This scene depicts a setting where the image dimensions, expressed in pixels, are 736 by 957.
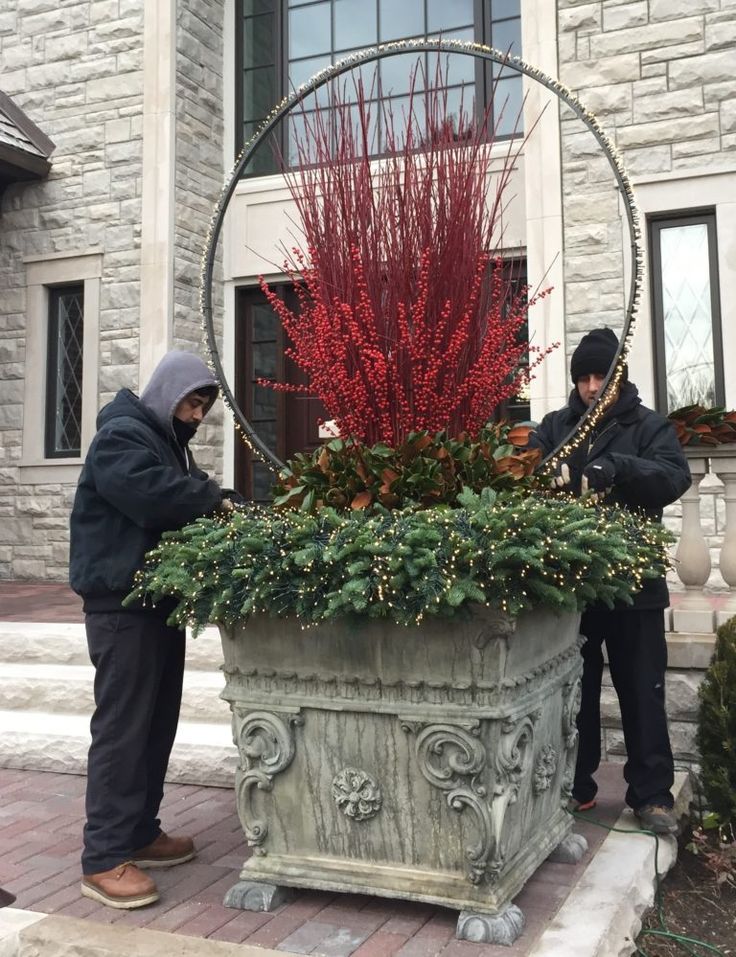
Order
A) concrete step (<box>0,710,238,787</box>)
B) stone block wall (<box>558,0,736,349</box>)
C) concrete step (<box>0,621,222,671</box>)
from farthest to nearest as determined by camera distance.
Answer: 1. stone block wall (<box>558,0,736,349</box>)
2. concrete step (<box>0,621,222,671</box>)
3. concrete step (<box>0,710,238,787</box>)

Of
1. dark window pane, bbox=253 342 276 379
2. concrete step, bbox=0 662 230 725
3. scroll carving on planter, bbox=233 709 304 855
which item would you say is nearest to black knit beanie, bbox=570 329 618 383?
scroll carving on planter, bbox=233 709 304 855

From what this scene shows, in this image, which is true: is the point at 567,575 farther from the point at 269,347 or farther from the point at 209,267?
the point at 269,347

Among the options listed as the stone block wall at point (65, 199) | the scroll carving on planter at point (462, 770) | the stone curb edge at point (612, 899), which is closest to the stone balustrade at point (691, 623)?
the stone curb edge at point (612, 899)

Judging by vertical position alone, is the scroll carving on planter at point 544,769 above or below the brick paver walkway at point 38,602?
below

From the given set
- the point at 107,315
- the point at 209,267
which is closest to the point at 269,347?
the point at 107,315

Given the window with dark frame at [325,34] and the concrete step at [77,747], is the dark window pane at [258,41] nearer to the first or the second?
the window with dark frame at [325,34]

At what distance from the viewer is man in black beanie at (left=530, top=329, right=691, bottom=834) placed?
2.97 m

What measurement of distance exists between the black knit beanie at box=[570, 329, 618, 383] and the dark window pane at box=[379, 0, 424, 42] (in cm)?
588

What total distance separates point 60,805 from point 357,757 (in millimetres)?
1809

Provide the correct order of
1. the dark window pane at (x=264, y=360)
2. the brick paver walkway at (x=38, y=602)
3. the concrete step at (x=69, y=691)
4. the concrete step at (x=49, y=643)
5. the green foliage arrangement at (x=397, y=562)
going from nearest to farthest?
the green foliage arrangement at (x=397, y=562)
the concrete step at (x=69, y=691)
the concrete step at (x=49, y=643)
the brick paver walkway at (x=38, y=602)
the dark window pane at (x=264, y=360)

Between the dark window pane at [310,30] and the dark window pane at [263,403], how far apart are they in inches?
125

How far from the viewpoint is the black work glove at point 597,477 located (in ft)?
9.09

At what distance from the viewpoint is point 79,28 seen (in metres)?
8.35

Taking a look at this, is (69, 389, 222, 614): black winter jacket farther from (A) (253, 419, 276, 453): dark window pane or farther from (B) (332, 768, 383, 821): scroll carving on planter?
(A) (253, 419, 276, 453): dark window pane
